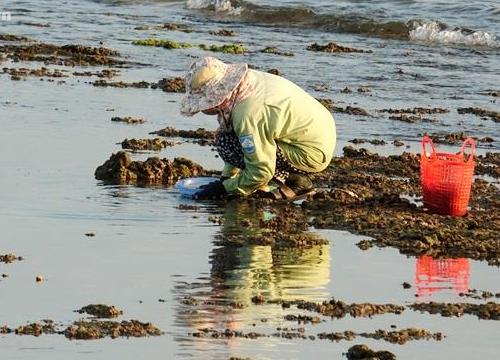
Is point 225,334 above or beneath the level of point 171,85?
beneath

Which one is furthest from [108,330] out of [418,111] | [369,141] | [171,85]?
[171,85]

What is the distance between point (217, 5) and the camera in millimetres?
30531

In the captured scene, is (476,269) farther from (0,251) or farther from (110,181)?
(110,181)

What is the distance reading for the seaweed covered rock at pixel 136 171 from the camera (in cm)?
1179

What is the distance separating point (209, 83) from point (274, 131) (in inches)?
23.5

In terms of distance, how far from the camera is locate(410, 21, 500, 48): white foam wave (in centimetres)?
2425

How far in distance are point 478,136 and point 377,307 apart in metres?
7.19

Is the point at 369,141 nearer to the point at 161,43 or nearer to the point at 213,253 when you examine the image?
the point at 213,253

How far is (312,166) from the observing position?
37.7ft

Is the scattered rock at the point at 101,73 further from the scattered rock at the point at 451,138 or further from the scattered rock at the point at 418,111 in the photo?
the scattered rock at the point at 451,138

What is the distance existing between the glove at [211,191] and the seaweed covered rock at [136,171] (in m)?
0.75

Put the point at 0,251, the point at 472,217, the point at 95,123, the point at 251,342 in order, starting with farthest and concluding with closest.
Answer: the point at 95,123, the point at 472,217, the point at 0,251, the point at 251,342

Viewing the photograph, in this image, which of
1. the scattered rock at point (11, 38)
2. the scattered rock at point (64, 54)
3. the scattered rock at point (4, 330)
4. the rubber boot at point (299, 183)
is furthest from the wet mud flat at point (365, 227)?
the scattered rock at point (11, 38)

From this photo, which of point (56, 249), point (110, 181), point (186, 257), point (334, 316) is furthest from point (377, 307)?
point (110, 181)
